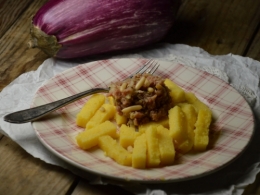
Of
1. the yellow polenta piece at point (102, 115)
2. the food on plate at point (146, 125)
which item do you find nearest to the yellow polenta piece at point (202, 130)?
the food on plate at point (146, 125)

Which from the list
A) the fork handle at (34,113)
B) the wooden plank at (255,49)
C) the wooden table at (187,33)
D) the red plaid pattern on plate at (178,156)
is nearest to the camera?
the red plaid pattern on plate at (178,156)

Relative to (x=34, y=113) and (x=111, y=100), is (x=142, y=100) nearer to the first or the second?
(x=111, y=100)

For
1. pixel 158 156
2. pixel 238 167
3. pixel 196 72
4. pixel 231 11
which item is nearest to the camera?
pixel 158 156

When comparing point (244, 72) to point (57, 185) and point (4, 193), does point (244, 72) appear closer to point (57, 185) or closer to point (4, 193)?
point (57, 185)

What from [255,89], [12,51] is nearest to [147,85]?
[255,89]

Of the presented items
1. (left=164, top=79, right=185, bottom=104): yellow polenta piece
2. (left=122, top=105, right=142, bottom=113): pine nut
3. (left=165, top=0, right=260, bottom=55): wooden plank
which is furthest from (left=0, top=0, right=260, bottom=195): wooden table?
(left=164, top=79, right=185, bottom=104): yellow polenta piece

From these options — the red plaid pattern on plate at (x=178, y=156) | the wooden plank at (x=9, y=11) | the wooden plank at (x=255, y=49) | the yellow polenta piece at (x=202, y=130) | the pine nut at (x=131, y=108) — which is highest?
the pine nut at (x=131, y=108)

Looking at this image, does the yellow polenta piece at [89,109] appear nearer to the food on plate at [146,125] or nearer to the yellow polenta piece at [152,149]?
the food on plate at [146,125]
